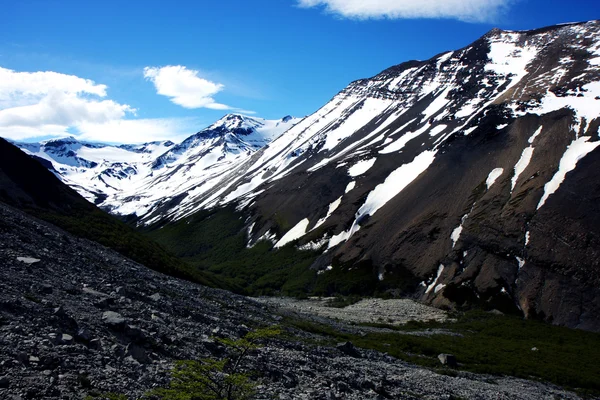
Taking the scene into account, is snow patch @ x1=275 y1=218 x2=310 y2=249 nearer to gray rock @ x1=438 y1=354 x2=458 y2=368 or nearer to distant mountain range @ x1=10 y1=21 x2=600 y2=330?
distant mountain range @ x1=10 y1=21 x2=600 y2=330

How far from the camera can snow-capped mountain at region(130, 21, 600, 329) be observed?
62562 millimetres

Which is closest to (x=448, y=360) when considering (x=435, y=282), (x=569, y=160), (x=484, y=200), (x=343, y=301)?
(x=435, y=282)

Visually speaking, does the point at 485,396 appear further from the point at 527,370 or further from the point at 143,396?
the point at 143,396

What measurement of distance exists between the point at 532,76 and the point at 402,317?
326 feet

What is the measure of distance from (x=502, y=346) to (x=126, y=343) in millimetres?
39939

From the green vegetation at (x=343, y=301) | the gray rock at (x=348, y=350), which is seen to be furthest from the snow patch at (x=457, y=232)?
the gray rock at (x=348, y=350)

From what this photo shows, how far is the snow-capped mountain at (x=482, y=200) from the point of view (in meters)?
62.6

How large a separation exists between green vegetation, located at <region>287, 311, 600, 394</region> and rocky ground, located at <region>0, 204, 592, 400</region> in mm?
3093

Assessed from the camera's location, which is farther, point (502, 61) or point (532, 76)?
point (502, 61)

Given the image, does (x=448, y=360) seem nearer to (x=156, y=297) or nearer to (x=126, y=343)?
(x=156, y=297)

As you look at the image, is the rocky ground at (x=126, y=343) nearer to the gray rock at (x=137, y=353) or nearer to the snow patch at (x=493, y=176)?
the gray rock at (x=137, y=353)

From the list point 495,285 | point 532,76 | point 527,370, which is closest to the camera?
point 527,370

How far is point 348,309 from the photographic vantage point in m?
67.4

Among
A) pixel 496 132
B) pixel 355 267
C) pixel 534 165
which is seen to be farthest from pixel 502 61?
pixel 355 267
